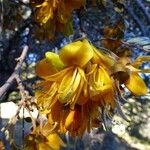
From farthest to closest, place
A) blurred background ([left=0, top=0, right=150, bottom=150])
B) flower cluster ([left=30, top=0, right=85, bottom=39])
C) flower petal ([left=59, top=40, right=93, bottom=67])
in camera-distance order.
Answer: blurred background ([left=0, top=0, right=150, bottom=150]), flower cluster ([left=30, top=0, right=85, bottom=39]), flower petal ([left=59, top=40, right=93, bottom=67])

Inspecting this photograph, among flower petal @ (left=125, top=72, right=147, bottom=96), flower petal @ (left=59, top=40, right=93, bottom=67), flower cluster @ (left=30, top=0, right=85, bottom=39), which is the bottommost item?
flower petal @ (left=125, top=72, right=147, bottom=96)

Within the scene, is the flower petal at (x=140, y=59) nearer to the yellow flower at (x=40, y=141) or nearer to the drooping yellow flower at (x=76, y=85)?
the drooping yellow flower at (x=76, y=85)

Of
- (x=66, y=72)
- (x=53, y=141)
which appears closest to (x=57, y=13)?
(x=53, y=141)

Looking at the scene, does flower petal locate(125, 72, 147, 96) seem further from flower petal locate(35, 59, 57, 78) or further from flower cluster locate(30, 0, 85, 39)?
flower cluster locate(30, 0, 85, 39)

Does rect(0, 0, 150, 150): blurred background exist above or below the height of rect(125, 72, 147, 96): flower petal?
above

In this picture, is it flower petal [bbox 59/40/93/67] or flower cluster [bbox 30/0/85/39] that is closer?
flower petal [bbox 59/40/93/67]

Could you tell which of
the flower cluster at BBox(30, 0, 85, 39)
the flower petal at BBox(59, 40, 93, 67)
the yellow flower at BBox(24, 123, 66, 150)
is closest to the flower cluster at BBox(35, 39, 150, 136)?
the flower petal at BBox(59, 40, 93, 67)

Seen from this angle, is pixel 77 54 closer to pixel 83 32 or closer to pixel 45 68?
pixel 45 68
